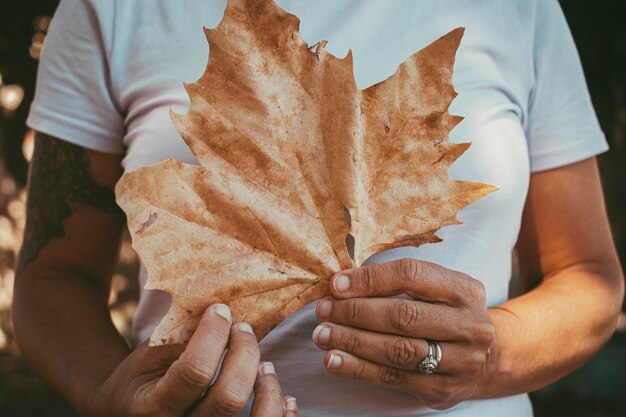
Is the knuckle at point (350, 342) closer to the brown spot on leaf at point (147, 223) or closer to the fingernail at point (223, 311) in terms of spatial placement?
the fingernail at point (223, 311)

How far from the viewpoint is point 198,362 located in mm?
824

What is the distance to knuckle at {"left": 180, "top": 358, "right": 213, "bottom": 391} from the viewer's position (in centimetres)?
82

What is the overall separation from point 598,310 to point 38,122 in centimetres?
112

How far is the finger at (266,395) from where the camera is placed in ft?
2.83

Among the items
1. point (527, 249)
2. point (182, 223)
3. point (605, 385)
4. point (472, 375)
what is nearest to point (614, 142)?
point (605, 385)

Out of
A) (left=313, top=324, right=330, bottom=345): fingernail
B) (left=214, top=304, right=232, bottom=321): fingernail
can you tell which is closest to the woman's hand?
(left=313, top=324, right=330, bottom=345): fingernail

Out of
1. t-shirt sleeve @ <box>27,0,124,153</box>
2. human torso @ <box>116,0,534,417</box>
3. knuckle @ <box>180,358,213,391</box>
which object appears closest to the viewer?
knuckle @ <box>180,358,213,391</box>

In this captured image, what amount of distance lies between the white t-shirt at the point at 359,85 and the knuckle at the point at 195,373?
25 cm

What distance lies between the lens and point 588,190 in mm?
1349

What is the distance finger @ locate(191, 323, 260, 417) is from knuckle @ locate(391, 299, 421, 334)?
18cm

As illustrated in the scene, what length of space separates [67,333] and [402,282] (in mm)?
673

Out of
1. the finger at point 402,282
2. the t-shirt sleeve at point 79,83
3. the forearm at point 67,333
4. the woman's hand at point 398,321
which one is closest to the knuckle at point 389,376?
the woman's hand at point 398,321

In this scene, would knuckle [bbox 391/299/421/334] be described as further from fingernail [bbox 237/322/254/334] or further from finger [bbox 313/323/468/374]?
fingernail [bbox 237/322/254/334]

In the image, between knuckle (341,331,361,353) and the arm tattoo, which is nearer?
knuckle (341,331,361,353)
